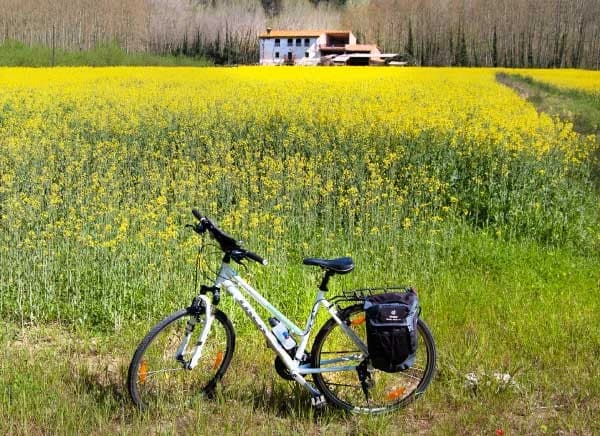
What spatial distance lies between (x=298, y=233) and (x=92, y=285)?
116 inches

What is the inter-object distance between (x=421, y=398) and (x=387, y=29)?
152ft

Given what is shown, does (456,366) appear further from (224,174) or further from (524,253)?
(224,174)

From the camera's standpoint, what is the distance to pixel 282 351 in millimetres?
4281

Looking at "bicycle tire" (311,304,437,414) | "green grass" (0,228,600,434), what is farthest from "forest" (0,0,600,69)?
"bicycle tire" (311,304,437,414)

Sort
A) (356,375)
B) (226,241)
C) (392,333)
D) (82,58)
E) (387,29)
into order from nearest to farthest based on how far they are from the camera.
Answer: (392,333) → (226,241) → (356,375) → (82,58) → (387,29)

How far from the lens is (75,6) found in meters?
Result: 48.9

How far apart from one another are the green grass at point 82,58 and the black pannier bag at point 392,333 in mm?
36299

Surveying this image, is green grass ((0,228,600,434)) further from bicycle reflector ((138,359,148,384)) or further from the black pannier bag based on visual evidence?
the black pannier bag

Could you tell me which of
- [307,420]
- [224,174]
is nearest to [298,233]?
[224,174]

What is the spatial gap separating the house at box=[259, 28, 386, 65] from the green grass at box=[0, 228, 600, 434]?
39905mm

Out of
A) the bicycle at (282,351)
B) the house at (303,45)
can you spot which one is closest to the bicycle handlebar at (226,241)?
the bicycle at (282,351)

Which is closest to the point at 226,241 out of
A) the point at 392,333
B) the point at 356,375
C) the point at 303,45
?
the point at 392,333

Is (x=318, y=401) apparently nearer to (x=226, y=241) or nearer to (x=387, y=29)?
(x=226, y=241)

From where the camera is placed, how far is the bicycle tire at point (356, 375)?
14.1 feet
